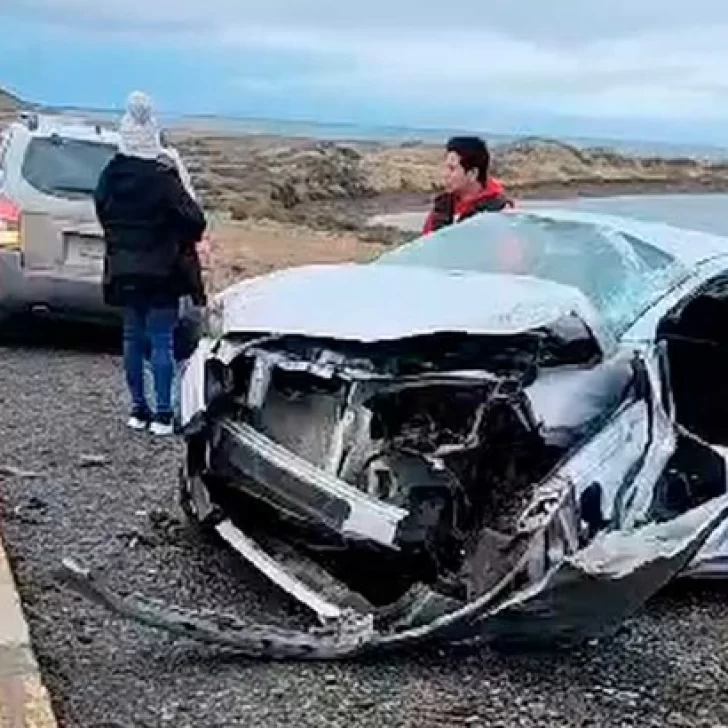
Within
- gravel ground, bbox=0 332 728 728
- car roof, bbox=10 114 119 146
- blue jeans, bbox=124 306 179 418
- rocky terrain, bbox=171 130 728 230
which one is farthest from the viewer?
rocky terrain, bbox=171 130 728 230

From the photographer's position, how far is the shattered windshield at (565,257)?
7.48 meters

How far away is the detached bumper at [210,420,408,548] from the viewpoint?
648cm

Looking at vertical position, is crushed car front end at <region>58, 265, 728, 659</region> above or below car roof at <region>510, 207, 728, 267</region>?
below

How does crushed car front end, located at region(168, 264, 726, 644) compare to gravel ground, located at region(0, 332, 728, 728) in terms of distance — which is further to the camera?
crushed car front end, located at region(168, 264, 726, 644)

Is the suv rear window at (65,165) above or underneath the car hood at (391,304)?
underneath

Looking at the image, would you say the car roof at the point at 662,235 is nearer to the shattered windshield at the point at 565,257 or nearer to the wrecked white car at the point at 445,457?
the shattered windshield at the point at 565,257

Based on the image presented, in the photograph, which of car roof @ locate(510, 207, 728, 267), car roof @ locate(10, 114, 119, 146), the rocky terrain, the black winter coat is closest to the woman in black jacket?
the black winter coat

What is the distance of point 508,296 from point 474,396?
0.40 m

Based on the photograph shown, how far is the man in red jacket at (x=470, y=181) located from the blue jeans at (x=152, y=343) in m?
1.61

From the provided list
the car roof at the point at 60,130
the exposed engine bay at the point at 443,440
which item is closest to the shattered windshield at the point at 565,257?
the exposed engine bay at the point at 443,440

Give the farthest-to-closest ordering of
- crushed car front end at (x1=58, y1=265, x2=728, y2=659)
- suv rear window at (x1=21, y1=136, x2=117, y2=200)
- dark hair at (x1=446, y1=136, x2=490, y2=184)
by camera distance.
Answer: suv rear window at (x1=21, y1=136, x2=117, y2=200) → dark hair at (x1=446, y1=136, x2=490, y2=184) → crushed car front end at (x1=58, y1=265, x2=728, y2=659)

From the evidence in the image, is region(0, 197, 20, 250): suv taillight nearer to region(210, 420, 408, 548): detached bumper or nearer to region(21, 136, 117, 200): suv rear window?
region(21, 136, 117, 200): suv rear window

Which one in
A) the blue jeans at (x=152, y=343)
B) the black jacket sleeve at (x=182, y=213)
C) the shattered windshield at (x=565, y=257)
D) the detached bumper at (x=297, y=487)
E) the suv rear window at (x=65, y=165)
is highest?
the shattered windshield at (x=565, y=257)

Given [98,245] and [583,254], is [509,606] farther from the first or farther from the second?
[98,245]
